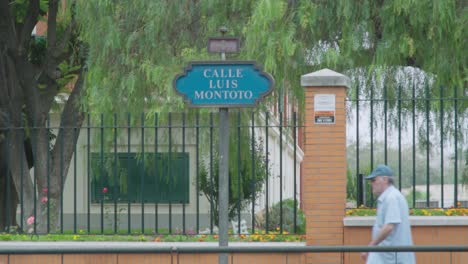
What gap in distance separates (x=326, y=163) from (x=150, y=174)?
8.42 meters

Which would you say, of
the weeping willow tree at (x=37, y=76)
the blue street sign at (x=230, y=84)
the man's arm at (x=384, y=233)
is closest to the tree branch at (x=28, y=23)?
the weeping willow tree at (x=37, y=76)

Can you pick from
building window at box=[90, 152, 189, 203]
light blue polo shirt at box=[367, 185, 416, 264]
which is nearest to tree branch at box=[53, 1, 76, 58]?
building window at box=[90, 152, 189, 203]

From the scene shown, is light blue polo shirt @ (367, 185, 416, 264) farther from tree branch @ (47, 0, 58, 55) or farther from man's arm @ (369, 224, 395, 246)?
tree branch @ (47, 0, 58, 55)

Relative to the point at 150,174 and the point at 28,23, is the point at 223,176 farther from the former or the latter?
the point at 28,23

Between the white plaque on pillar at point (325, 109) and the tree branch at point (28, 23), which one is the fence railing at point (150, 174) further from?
the tree branch at point (28, 23)

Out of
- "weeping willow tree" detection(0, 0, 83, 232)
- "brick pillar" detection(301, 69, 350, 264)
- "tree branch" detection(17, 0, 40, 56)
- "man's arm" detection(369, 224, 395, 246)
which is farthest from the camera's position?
"tree branch" detection(17, 0, 40, 56)

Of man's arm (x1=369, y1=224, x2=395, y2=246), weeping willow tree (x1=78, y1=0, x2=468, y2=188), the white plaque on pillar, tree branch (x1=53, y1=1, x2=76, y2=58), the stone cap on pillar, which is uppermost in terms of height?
tree branch (x1=53, y1=1, x2=76, y2=58)

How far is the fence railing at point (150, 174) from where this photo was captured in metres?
13.1

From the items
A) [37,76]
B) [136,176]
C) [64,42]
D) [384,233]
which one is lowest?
[384,233]

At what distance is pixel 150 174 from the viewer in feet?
66.5

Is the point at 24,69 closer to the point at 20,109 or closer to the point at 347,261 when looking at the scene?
the point at 20,109

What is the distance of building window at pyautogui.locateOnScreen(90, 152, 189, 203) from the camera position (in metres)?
16.8

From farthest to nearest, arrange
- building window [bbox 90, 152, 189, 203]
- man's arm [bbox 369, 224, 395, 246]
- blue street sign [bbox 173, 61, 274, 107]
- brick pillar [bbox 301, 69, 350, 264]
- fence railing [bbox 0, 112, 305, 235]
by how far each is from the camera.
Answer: building window [bbox 90, 152, 189, 203] → fence railing [bbox 0, 112, 305, 235] → brick pillar [bbox 301, 69, 350, 264] → blue street sign [bbox 173, 61, 274, 107] → man's arm [bbox 369, 224, 395, 246]

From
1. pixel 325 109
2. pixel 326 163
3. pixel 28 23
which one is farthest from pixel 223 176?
pixel 28 23
